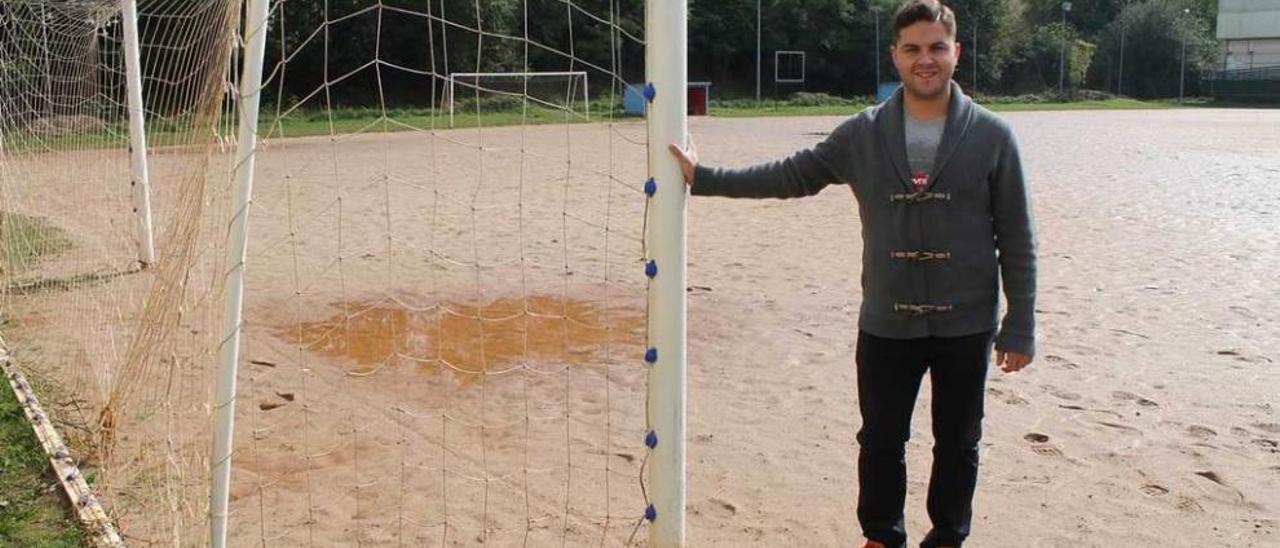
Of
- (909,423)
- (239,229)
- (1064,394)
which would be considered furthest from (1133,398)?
(239,229)

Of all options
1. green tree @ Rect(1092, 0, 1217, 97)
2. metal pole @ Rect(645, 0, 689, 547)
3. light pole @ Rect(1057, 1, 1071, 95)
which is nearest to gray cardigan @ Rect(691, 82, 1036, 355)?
metal pole @ Rect(645, 0, 689, 547)

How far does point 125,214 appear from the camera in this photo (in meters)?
12.2

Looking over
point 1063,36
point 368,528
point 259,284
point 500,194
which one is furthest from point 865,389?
point 1063,36

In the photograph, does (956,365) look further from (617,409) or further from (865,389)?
(617,409)

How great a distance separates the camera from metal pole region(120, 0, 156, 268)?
298 inches

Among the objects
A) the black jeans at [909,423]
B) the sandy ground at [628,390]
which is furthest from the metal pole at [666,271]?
the sandy ground at [628,390]

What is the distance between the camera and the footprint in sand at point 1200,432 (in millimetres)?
4887

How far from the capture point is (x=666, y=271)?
298 centimetres

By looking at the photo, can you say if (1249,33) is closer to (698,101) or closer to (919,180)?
(698,101)

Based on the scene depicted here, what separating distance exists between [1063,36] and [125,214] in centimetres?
6319

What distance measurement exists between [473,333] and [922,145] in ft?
14.3

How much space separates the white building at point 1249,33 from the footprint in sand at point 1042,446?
219 feet

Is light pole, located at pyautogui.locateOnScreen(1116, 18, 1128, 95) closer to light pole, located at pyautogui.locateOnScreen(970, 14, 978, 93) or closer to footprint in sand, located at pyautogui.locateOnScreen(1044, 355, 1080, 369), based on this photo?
light pole, located at pyautogui.locateOnScreen(970, 14, 978, 93)

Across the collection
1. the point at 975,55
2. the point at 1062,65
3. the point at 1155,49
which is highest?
the point at 1155,49
